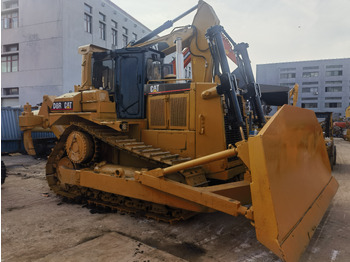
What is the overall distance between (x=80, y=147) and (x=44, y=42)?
19.4 metres

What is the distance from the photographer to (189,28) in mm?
A: 6879

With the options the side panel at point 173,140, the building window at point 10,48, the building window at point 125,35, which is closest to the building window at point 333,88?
the building window at point 125,35

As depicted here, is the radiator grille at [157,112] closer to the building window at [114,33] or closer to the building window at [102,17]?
the building window at [102,17]

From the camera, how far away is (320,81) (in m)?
61.5

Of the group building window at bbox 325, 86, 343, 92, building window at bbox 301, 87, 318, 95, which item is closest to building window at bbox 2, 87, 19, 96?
building window at bbox 301, 87, 318, 95

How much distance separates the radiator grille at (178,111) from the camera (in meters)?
5.11

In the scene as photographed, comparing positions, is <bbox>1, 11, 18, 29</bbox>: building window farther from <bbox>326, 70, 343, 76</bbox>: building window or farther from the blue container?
<bbox>326, 70, 343, 76</bbox>: building window

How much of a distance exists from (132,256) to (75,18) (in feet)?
72.9

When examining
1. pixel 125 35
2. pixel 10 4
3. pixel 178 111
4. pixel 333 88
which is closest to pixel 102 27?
pixel 125 35

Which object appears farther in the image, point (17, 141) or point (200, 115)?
point (17, 141)

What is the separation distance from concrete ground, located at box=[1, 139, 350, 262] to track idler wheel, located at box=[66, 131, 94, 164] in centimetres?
99

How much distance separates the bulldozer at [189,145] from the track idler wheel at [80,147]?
0.02 m

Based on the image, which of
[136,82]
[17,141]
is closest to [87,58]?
[136,82]

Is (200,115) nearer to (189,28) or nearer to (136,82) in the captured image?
(136,82)
